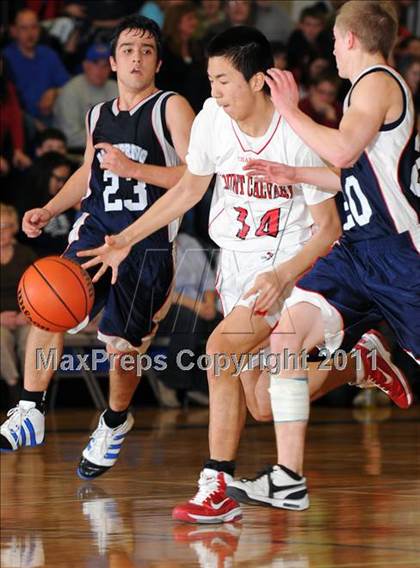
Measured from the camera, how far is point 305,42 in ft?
40.1

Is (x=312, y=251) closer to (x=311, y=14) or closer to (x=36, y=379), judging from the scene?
(x=36, y=379)

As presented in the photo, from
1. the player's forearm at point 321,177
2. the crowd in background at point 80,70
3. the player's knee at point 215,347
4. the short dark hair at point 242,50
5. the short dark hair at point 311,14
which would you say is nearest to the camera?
the player's forearm at point 321,177

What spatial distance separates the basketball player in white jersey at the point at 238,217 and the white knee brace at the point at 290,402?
25 cm

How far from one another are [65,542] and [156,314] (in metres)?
2.16

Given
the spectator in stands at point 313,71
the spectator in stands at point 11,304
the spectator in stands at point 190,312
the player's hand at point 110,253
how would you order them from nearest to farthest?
the player's hand at point 110,253
the spectator in stands at point 190,312
the spectator in stands at point 11,304
the spectator in stands at point 313,71

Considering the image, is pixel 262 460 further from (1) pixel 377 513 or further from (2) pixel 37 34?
(2) pixel 37 34

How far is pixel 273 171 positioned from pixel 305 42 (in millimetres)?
7698

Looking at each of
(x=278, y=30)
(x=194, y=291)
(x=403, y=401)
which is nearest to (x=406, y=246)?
(x=403, y=401)

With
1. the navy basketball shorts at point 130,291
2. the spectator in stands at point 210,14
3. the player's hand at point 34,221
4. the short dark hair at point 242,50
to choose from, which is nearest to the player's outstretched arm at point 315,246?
the short dark hair at point 242,50

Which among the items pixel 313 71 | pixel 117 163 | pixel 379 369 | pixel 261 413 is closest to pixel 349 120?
pixel 117 163

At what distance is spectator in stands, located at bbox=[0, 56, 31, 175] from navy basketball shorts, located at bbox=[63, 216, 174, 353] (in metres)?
4.18

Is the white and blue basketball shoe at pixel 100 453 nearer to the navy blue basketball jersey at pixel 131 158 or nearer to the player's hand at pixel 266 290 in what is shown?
the navy blue basketball jersey at pixel 131 158

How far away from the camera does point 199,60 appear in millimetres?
11078

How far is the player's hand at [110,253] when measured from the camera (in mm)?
5609
